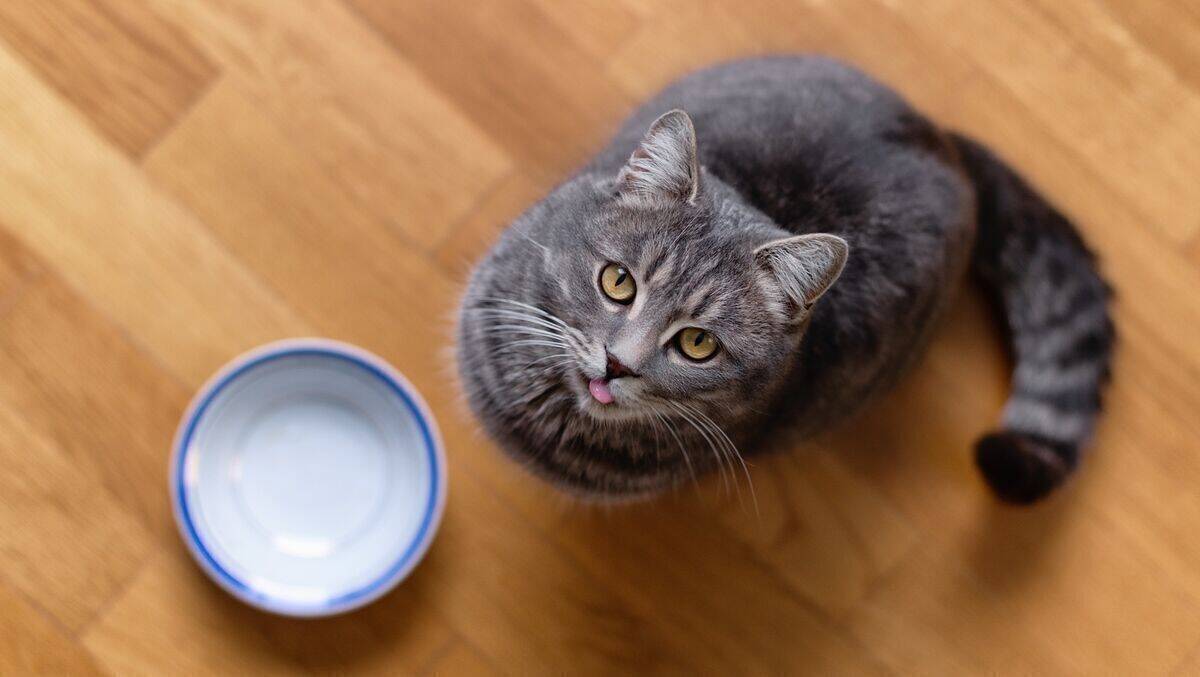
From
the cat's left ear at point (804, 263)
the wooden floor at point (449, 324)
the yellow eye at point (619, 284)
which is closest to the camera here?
the cat's left ear at point (804, 263)

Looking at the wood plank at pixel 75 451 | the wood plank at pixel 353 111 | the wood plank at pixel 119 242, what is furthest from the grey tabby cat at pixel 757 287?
the wood plank at pixel 75 451

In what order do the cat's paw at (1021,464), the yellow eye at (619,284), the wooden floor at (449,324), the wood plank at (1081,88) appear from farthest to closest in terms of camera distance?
the wood plank at (1081,88) < the wooden floor at (449,324) < the cat's paw at (1021,464) < the yellow eye at (619,284)

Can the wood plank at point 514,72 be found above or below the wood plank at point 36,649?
above

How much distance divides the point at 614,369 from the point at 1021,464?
2.39 feet

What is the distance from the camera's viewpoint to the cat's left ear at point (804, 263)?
0.96m

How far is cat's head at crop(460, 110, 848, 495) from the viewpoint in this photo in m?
1.03

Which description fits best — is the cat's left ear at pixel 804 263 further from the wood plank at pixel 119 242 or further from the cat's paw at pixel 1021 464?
the wood plank at pixel 119 242

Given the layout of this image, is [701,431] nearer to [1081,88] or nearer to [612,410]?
[612,410]

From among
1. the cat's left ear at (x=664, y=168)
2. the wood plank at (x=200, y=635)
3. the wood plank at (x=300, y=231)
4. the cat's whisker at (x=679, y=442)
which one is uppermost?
the cat's left ear at (x=664, y=168)

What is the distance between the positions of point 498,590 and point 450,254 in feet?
1.83

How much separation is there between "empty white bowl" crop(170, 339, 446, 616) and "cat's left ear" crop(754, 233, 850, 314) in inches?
25.2

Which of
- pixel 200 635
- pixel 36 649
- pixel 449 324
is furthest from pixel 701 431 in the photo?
pixel 36 649

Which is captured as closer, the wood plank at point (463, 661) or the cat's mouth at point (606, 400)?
the cat's mouth at point (606, 400)

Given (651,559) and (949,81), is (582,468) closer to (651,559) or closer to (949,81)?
(651,559)
